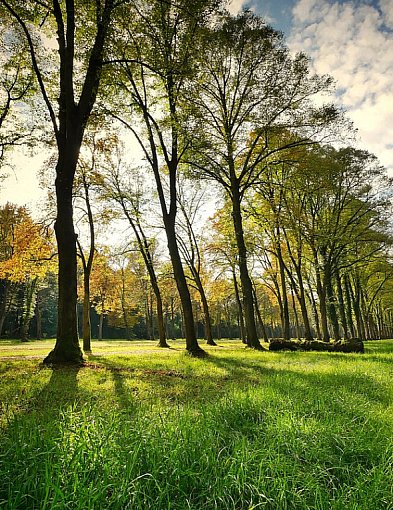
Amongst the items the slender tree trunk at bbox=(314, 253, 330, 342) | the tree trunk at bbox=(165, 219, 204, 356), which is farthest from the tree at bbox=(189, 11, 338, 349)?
the slender tree trunk at bbox=(314, 253, 330, 342)

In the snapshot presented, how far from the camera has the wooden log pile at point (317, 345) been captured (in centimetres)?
1636

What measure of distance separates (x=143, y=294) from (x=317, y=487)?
153 feet

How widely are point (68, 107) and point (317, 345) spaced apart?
54.2ft

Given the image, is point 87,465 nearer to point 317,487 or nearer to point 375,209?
point 317,487

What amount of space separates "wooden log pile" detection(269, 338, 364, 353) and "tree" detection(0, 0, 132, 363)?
11537mm

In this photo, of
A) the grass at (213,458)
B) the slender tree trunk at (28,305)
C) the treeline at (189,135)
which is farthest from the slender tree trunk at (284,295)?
the slender tree trunk at (28,305)

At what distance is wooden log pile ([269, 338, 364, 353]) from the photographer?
16359 mm

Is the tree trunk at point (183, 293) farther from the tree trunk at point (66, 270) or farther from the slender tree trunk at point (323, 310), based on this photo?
the slender tree trunk at point (323, 310)

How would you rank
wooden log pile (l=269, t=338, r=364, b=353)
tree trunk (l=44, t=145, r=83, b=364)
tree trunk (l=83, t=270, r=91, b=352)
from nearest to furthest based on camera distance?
tree trunk (l=44, t=145, r=83, b=364), wooden log pile (l=269, t=338, r=364, b=353), tree trunk (l=83, t=270, r=91, b=352)

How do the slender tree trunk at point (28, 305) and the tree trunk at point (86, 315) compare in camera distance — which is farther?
the slender tree trunk at point (28, 305)

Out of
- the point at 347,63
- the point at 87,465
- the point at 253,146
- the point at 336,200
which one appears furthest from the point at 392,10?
the point at 336,200

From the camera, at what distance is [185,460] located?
2.51 m

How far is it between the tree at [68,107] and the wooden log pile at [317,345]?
11.5 metres

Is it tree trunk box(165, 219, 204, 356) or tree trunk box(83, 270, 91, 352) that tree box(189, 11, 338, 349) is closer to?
tree trunk box(165, 219, 204, 356)
